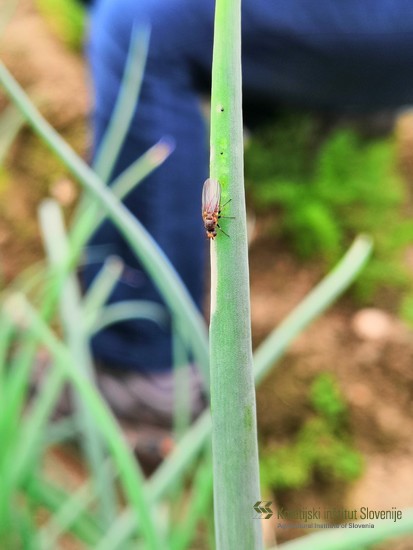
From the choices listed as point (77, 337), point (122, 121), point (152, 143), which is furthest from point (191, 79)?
point (77, 337)

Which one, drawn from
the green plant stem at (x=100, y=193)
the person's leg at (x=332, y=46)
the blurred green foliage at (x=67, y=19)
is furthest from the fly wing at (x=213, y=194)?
the blurred green foliage at (x=67, y=19)

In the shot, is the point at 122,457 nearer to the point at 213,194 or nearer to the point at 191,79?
the point at 213,194

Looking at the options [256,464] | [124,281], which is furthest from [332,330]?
[256,464]

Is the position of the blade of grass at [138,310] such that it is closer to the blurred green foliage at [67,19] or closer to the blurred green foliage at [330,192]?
the blurred green foliage at [330,192]

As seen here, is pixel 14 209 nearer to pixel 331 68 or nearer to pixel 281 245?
pixel 281 245

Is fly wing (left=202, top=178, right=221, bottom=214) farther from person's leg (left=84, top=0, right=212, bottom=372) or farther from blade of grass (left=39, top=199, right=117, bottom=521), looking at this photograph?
person's leg (left=84, top=0, right=212, bottom=372)
